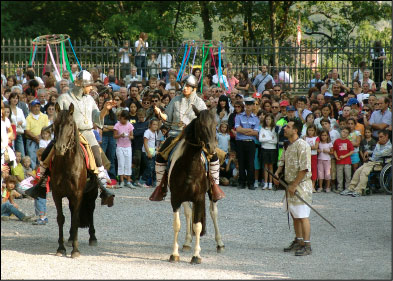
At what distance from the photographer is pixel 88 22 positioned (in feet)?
85.9

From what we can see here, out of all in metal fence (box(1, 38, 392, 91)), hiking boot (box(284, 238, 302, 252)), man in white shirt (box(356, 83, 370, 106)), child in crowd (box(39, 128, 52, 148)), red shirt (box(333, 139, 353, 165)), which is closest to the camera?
hiking boot (box(284, 238, 302, 252))

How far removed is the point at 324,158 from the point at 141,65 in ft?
28.9

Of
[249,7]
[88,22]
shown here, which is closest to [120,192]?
[88,22]

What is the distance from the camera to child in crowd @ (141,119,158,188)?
16.3 metres

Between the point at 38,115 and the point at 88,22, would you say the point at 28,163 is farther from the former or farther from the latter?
the point at 88,22

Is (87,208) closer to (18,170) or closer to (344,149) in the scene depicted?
(18,170)

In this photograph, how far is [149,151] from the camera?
1625 cm

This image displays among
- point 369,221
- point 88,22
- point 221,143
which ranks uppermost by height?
point 88,22

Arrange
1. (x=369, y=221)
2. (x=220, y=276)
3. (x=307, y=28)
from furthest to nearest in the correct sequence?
1. (x=307, y=28)
2. (x=369, y=221)
3. (x=220, y=276)

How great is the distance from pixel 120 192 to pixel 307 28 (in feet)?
67.4

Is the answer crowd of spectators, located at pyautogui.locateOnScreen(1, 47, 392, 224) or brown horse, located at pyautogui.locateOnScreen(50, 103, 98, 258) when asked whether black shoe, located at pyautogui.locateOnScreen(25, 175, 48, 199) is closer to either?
brown horse, located at pyautogui.locateOnScreen(50, 103, 98, 258)

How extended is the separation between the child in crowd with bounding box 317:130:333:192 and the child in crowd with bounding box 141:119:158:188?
11.9ft

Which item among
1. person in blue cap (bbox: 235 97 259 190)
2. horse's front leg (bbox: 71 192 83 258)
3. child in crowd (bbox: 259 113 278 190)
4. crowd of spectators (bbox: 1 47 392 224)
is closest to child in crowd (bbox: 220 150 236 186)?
crowd of spectators (bbox: 1 47 392 224)

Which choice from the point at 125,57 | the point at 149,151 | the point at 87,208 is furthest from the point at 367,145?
the point at 125,57
